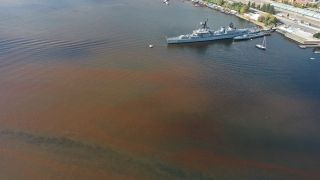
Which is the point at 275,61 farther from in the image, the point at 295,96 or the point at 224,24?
the point at 224,24

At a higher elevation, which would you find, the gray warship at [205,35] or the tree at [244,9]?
the tree at [244,9]

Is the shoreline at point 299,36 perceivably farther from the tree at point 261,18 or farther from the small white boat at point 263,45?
the small white boat at point 263,45

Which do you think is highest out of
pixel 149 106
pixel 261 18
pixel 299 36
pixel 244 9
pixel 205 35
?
pixel 244 9

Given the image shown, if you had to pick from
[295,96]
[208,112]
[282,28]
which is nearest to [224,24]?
[282,28]

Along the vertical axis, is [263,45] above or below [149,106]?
above

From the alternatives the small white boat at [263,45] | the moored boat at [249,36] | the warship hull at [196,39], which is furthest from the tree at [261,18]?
the small white boat at [263,45]

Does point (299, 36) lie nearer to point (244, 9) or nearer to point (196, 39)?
point (244, 9)

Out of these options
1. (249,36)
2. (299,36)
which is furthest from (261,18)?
(249,36)

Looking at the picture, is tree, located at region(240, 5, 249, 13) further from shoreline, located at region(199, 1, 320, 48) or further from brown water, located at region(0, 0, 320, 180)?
brown water, located at region(0, 0, 320, 180)

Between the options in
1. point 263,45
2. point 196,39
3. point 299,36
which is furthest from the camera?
point 299,36
